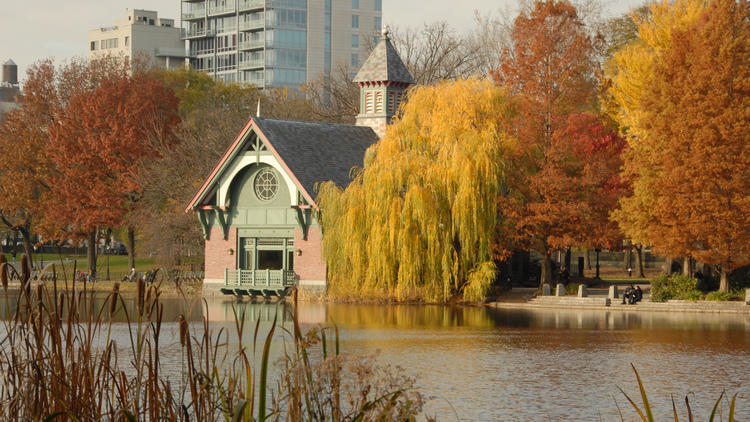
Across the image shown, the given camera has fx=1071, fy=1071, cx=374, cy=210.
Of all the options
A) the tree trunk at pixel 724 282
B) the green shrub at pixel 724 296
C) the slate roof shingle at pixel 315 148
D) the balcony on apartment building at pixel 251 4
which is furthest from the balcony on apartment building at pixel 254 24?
the green shrub at pixel 724 296

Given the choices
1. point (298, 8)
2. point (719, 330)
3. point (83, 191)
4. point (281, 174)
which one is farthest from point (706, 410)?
point (298, 8)

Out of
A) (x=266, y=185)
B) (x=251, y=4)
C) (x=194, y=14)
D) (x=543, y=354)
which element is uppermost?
(x=194, y=14)

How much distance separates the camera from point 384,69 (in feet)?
169

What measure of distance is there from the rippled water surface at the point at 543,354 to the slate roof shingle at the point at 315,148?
754 cm

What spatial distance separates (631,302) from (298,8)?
8281 centimetres

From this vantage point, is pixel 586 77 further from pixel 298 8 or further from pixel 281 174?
pixel 298 8

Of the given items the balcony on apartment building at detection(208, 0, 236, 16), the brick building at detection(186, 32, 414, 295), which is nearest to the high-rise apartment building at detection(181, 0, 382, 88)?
the balcony on apartment building at detection(208, 0, 236, 16)

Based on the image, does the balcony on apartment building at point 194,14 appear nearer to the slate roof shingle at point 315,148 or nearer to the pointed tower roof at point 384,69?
the pointed tower roof at point 384,69

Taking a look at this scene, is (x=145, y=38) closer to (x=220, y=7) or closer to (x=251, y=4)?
(x=220, y=7)

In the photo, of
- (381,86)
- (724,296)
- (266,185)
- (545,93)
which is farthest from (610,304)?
(381,86)

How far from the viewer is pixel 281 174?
45625 mm

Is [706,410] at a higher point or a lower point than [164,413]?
lower

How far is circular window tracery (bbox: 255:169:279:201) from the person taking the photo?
1816 inches

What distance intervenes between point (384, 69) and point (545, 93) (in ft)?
36.4
